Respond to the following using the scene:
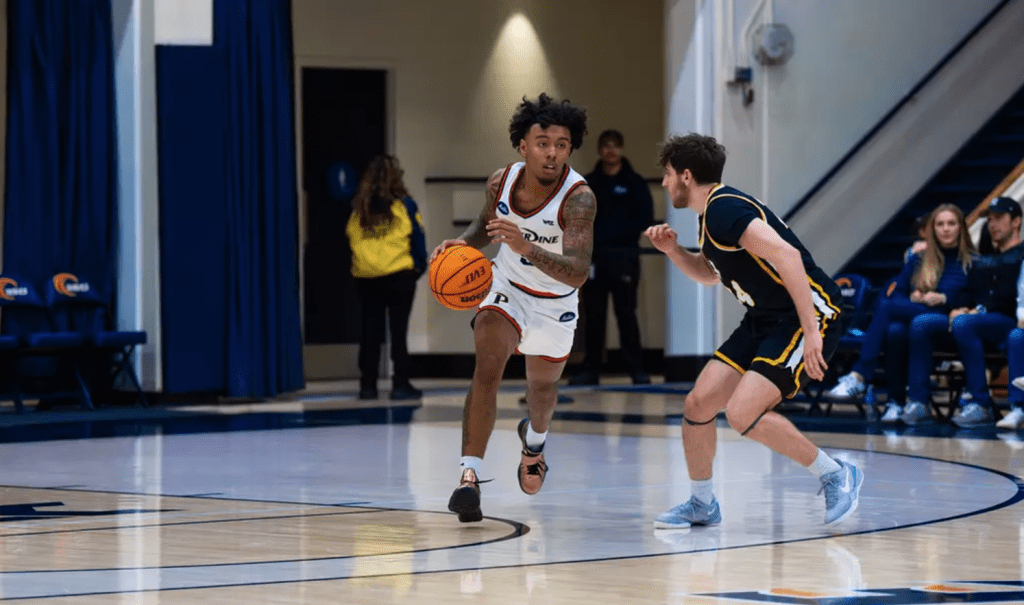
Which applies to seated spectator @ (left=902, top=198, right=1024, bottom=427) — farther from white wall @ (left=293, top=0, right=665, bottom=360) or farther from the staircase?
white wall @ (left=293, top=0, right=665, bottom=360)

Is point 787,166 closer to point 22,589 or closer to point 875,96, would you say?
point 875,96

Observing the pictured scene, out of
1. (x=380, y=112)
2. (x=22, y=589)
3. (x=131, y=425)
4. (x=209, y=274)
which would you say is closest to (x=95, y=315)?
(x=209, y=274)

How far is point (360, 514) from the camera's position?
581 centimetres

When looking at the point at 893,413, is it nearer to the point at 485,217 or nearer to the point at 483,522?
the point at 485,217

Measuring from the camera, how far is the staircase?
13.1 metres

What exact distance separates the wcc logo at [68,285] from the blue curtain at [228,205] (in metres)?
0.54

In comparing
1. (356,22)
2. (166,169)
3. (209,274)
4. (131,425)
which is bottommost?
(131,425)

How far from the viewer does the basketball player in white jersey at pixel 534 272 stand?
5.73 meters

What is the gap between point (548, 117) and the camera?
5.78 meters

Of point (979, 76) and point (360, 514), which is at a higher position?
point (979, 76)

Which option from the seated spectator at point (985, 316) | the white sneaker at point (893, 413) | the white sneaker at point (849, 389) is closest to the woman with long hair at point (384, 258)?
the white sneaker at point (849, 389)

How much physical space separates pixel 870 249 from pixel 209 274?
5.21 m

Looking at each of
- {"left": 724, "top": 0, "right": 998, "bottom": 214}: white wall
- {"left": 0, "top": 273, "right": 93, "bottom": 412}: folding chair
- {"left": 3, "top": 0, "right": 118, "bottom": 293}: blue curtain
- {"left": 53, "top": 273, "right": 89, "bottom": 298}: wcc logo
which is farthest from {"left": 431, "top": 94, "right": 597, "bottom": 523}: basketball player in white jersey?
{"left": 724, "top": 0, "right": 998, "bottom": 214}: white wall

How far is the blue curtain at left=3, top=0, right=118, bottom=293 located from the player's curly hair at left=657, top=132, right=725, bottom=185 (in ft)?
21.6
